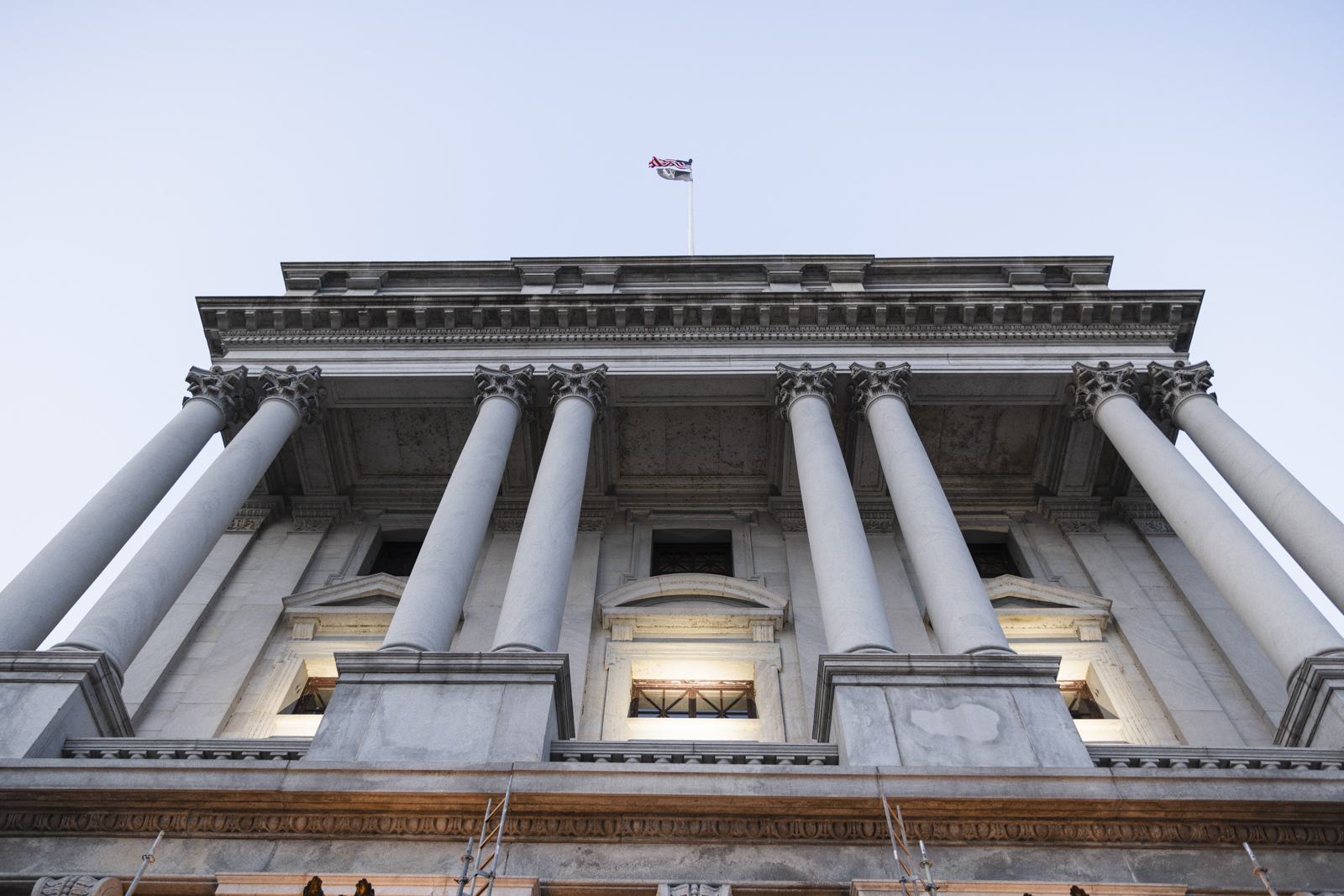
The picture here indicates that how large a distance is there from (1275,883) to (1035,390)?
44.5 ft

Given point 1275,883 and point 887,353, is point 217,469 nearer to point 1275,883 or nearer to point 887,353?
point 887,353

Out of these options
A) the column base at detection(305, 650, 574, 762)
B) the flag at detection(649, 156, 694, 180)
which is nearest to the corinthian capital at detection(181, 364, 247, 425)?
the column base at detection(305, 650, 574, 762)

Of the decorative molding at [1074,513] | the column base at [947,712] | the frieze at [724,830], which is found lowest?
the frieze at [724,830]

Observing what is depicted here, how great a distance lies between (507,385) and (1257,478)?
1516 cm

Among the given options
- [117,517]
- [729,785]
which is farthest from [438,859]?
[117,517]

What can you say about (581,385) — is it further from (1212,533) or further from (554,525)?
(1212,533)

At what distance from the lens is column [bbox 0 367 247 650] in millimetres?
14148

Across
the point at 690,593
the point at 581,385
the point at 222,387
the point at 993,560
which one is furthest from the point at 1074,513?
the point at 222,387

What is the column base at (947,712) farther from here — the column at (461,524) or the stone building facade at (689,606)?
the column at (461,524)

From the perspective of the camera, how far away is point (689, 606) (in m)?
20.4

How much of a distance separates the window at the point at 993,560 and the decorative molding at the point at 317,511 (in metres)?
15.9

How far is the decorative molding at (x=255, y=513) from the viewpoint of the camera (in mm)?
23297

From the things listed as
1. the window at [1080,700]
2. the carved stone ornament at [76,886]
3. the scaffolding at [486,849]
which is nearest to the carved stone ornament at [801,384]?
the window at [1080,700]

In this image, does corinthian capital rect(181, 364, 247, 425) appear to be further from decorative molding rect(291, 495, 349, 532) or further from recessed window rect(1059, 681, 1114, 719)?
recessed window rect(1059, 681, 1114, 719)
